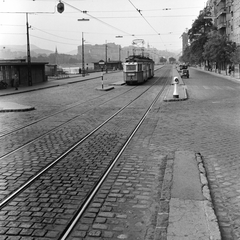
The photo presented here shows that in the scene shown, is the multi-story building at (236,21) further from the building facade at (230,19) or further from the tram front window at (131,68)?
the tram front window at (131,68)

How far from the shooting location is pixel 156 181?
22.0 feet

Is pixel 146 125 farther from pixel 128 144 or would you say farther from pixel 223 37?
pixel 223 37

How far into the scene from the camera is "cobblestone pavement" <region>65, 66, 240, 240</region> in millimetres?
4820

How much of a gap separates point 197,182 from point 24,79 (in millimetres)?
34103

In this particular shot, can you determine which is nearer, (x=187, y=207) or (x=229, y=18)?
(x=187, y=207)

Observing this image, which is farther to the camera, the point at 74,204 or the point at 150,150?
the point at 150,150

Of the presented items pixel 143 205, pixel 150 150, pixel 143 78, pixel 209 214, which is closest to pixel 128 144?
pixel 150 150

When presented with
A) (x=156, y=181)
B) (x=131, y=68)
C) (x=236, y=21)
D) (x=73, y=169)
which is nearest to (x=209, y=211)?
(x=156, y=181)

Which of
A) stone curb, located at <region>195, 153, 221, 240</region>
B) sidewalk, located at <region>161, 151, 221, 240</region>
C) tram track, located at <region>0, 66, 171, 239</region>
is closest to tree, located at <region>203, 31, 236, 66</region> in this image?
tram track, located at <region>0, 66, 171, 239</region>

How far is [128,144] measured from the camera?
9891 mm

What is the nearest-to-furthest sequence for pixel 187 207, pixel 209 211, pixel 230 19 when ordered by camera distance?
pixel 209 211 < pixel 187 207 < pixel 230 19

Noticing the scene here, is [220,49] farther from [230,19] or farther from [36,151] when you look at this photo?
[36,151]

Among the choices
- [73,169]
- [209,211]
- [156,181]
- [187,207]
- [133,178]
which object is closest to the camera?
[209,211]

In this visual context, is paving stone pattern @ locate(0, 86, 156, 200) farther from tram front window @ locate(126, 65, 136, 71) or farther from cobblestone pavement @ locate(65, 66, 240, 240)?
tram front window @ locate(126, 65, 136, 71)
